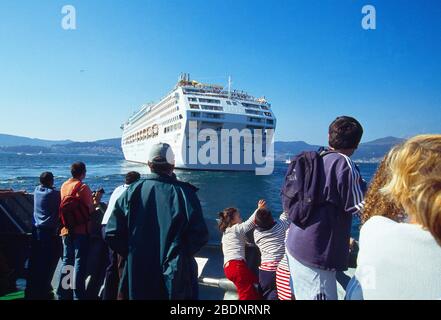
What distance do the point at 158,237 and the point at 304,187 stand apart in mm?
1078

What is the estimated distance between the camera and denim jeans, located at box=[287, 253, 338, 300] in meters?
1.82

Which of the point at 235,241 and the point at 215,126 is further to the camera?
the point at 215,126

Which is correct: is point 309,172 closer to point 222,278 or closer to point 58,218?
point 222,278

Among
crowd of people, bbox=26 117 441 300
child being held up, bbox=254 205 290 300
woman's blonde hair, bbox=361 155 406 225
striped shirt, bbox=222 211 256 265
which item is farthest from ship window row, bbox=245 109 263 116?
woman's blonde hair, bbox=361 155 406 225

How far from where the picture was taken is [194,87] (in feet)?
140

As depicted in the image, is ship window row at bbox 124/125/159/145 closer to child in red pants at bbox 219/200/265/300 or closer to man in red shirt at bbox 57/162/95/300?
man in red shirt at bbox 57/162/95/300

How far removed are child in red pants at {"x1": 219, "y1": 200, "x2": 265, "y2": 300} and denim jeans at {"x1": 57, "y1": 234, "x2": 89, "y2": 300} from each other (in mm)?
1524

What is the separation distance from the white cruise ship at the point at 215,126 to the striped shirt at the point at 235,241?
3191cm

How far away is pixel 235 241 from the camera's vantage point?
9.33ft

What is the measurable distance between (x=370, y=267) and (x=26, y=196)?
5074mm

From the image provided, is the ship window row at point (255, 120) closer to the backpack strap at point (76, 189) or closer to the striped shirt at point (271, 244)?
the backpack strap at point (76, 189)

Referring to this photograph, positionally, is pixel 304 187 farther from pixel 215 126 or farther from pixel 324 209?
pixel 215 126

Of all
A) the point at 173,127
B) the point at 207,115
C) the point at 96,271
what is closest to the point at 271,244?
the point at 96,271
